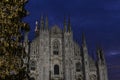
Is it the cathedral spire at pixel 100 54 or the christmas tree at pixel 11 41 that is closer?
the christmas tree at pixel 11 41

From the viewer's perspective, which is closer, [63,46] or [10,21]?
[10,21]

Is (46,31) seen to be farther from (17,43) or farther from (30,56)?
(17,43)

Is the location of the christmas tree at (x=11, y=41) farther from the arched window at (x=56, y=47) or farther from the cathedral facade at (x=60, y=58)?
the arched window at (x=56, y=47)

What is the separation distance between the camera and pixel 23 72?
41.7ft

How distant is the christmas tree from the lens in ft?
39.4

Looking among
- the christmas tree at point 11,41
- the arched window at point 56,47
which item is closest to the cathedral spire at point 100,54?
the arched window at point 56,47

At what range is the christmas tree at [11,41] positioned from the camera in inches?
472

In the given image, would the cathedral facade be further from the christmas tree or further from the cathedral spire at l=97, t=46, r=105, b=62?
the christmas tree

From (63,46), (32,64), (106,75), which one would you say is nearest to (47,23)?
(63,46)

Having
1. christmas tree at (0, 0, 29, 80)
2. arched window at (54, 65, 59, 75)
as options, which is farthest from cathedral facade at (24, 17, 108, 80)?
christmas tree at (0, 0, 29, 80)

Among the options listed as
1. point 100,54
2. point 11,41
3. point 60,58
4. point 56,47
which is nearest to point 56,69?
point 60,58

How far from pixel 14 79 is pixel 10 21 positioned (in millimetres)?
3232

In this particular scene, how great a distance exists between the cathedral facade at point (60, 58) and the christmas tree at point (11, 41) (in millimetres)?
31187

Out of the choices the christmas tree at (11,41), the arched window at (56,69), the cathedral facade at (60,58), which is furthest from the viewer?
the arched window at (56,69)
